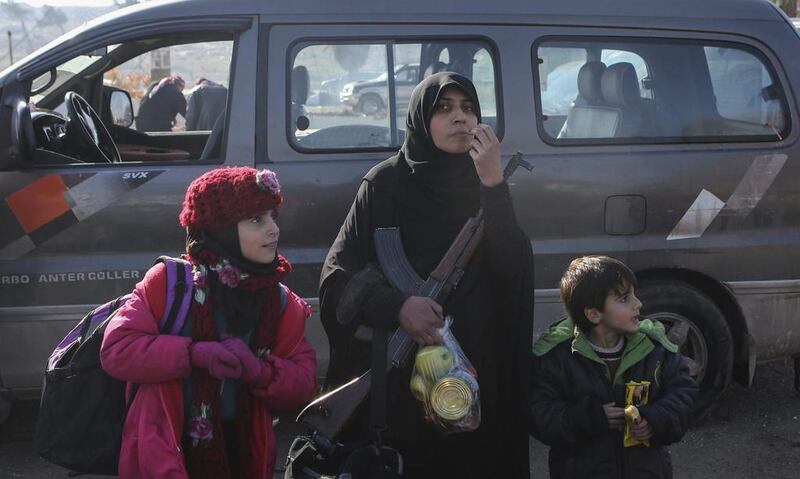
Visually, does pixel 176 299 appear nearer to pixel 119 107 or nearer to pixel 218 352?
pixel 218 352

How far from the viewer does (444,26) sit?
465 centimetres

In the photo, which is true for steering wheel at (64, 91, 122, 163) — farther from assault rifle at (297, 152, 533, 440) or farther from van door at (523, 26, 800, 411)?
assault rifle at (297, 152, 533, 440)

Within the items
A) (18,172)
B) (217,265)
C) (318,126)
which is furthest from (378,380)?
(18,172)

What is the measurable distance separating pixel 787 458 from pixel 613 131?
1.70 meters

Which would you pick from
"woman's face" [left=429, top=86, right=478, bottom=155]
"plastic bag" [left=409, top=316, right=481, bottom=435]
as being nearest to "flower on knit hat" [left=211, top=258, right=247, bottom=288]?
"plastic bag" [left=409, top=316, right=481, bottom=435]

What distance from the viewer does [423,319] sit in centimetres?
267

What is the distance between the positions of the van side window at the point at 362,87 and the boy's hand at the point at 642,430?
7.01 ft

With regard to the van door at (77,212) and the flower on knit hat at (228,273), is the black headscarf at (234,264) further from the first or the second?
the van door at (77,212)

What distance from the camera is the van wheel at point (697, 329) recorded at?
472 centimetres

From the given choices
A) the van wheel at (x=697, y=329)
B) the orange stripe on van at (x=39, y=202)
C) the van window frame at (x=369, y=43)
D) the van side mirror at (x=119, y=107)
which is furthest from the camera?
the van side mirror at (x=119, y=107)

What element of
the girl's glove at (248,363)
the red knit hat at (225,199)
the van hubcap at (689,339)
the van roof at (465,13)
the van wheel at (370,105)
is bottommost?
the van hubcap at (689,339)

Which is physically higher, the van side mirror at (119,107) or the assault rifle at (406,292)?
the van side mirror at (119,107)

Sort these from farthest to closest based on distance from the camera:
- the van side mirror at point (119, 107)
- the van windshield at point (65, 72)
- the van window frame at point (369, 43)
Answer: the van side mirror at point (119, 107)
the van windshield at point (65, 72)
the van window frame at point (369, 43)

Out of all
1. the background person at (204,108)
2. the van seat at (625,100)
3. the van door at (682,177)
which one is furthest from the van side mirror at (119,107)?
the van seat at (625,100)
